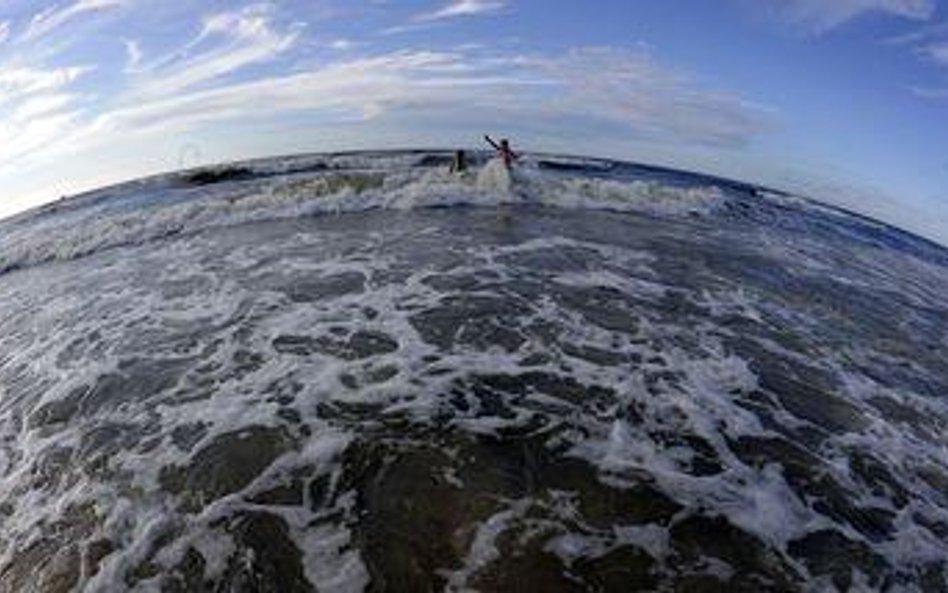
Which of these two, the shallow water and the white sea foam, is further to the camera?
the white sea foam

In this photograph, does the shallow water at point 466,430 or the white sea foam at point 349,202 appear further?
the white sea foam at point 349,202

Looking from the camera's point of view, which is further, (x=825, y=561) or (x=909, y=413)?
(x=909, y=413)

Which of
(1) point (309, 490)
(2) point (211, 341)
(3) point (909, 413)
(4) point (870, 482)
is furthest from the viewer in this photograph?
(2) point (211, 341)

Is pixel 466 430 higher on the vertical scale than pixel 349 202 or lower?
higher

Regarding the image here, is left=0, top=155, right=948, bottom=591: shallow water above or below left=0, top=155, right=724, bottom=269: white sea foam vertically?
above

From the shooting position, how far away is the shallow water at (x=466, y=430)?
5289mm

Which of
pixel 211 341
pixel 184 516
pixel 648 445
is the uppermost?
pixel 648 445

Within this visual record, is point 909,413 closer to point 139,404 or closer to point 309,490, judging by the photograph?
point 309,490

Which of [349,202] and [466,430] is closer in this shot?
[466,430]

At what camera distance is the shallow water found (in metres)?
5.29

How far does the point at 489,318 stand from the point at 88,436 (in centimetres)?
504

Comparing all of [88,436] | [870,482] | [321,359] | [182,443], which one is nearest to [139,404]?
[88,436]

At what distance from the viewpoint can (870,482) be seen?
6.73 meters

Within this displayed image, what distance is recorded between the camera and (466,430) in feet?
22.5
